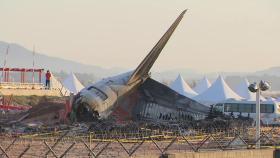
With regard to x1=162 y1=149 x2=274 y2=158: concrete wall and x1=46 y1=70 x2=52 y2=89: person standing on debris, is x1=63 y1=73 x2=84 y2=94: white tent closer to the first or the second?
x1=46 y1=70 x2=52 y2=89: person standing on debris

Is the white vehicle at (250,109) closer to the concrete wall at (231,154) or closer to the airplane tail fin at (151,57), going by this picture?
the airplane tail fin at (151,57)

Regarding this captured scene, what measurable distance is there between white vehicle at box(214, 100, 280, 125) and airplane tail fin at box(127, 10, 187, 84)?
11515 millimetres

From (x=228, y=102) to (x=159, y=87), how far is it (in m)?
14.3

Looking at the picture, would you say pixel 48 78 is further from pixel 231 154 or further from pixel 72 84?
pixel 231 154

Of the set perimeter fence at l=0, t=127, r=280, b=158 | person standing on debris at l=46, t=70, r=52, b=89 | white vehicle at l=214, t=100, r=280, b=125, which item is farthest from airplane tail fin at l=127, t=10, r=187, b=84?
person standing on debris at l=46, t=70, r=52, b=89

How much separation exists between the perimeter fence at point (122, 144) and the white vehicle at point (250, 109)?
2087 centimetres

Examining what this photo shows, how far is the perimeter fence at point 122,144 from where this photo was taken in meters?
26.1

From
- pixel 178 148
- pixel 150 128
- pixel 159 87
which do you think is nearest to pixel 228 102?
pixel 159 87

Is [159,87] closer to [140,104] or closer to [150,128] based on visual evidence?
[140,104]

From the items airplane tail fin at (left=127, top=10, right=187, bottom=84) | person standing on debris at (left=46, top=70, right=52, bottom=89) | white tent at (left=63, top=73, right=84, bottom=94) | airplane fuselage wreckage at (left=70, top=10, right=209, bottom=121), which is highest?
white tent at (left=63, top=73, right=84, bottom=94)

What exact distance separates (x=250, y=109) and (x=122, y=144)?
3634 centimetres

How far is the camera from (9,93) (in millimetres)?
83688

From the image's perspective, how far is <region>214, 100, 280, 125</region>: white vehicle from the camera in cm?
6184

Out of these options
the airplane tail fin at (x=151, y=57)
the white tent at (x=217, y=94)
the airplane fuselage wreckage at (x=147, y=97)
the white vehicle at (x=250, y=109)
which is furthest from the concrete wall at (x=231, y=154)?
the white tent at (x=217, y=94)
